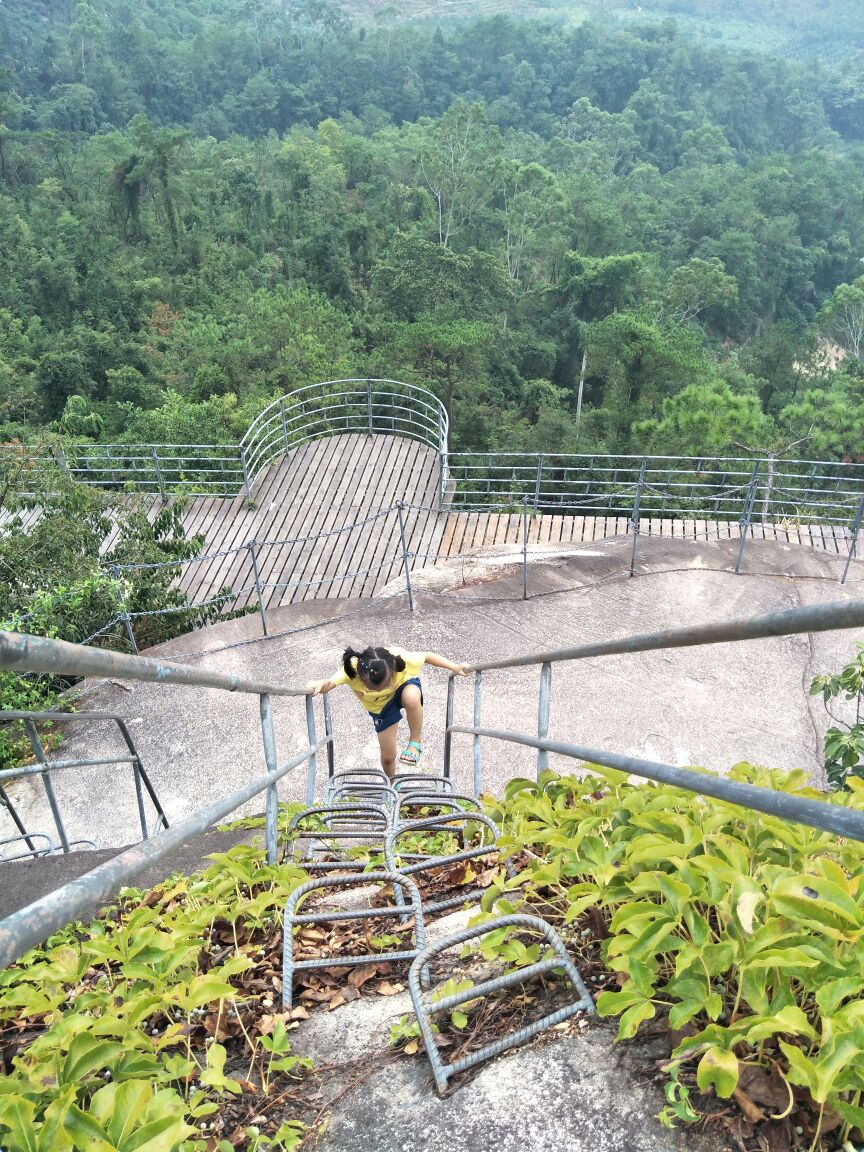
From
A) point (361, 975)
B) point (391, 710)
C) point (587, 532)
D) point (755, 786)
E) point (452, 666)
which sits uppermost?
point (755, 786)

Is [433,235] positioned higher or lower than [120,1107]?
higher

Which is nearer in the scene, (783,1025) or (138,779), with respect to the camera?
(783,1025)

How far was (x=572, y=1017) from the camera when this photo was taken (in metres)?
1.72

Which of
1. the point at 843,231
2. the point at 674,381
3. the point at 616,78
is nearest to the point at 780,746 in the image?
the point at 674,381

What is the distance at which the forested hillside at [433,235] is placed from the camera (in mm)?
29359

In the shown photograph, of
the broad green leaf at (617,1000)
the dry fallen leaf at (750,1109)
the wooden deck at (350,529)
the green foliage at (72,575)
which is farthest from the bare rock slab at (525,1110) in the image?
the wooden deck at (350,529)

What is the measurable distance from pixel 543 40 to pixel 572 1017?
326 ft

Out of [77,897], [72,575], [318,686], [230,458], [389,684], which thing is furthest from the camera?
[230,458]

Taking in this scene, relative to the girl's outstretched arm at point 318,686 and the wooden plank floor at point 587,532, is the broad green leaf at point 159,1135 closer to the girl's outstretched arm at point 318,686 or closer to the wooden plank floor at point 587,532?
the girl's outstretched arm at point 318,686

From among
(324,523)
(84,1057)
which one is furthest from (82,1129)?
(324,523)

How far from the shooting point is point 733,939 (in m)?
1.47

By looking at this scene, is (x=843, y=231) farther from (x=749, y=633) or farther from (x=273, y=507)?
(x=749, y=633)

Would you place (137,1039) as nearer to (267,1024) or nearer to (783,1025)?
(267,1024)

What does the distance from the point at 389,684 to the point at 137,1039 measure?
313 centimetres
